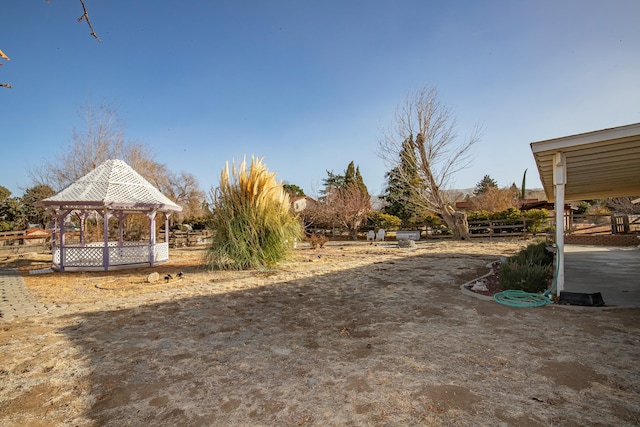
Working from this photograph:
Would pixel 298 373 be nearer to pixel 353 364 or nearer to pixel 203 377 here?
pixel 353 364

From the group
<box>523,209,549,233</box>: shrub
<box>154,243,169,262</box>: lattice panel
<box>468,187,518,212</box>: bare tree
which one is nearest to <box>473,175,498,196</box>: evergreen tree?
<box>468,187,518,212</box>: bare tree

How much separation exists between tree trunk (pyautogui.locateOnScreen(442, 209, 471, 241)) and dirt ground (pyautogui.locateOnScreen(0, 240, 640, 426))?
1459cm

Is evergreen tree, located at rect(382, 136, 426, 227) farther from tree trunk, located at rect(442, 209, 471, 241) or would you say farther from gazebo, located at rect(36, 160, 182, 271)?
gazebo, located at rect(36, 160, 182, 271)

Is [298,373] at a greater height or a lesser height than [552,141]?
lesser

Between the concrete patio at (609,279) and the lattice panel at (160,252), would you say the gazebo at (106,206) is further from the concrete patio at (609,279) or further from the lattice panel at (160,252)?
the concrete patio at (609,279)

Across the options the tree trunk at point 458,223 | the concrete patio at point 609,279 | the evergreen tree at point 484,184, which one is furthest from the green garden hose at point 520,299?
the evergreen tree at point 484,184

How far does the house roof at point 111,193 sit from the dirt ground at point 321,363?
4864 mm

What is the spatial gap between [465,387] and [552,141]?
12.8 ft

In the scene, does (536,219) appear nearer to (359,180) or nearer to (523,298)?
(523,298)

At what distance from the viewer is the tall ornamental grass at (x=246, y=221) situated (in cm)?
870

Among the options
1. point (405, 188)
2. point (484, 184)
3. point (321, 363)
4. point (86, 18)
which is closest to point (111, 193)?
point (86, 18)

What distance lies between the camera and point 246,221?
872cm

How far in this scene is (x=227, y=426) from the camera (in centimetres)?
200

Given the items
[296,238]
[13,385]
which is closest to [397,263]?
[296,238]
